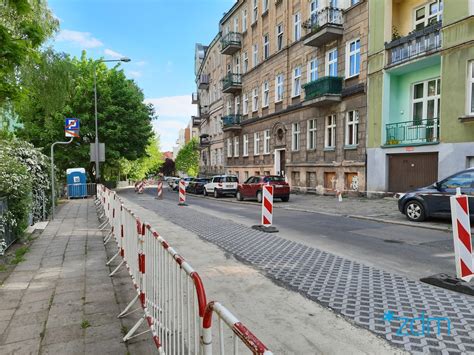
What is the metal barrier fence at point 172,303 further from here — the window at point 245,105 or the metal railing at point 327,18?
the window at point 245,105

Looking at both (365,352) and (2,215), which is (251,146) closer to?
(2,215)

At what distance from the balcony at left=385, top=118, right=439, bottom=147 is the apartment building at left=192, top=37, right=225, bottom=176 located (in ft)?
A: 80.9

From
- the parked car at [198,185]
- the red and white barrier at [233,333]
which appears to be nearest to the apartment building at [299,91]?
the parked car at [198,185]

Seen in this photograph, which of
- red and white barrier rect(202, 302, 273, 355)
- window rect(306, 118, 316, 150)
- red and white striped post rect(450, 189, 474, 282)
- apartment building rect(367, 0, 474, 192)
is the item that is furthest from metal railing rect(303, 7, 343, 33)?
red and white barrier rect(202, 302, 273, 355)

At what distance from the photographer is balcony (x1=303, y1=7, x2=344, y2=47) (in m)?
20.5

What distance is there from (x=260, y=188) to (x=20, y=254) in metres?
14.2

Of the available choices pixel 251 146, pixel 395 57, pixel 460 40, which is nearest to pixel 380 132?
pixel 395 57

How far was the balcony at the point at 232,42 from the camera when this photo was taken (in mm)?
35344

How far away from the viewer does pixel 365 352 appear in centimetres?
327

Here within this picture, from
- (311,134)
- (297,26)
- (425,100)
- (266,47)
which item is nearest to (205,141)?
(266,47)

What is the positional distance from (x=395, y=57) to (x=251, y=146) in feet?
56.4

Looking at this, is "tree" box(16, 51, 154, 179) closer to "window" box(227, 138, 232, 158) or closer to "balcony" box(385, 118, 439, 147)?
"window" box(227, 138, 232, 158)

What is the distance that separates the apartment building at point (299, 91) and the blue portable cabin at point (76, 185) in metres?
14.1

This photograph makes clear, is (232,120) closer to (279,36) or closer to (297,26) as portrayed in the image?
(279,36)
